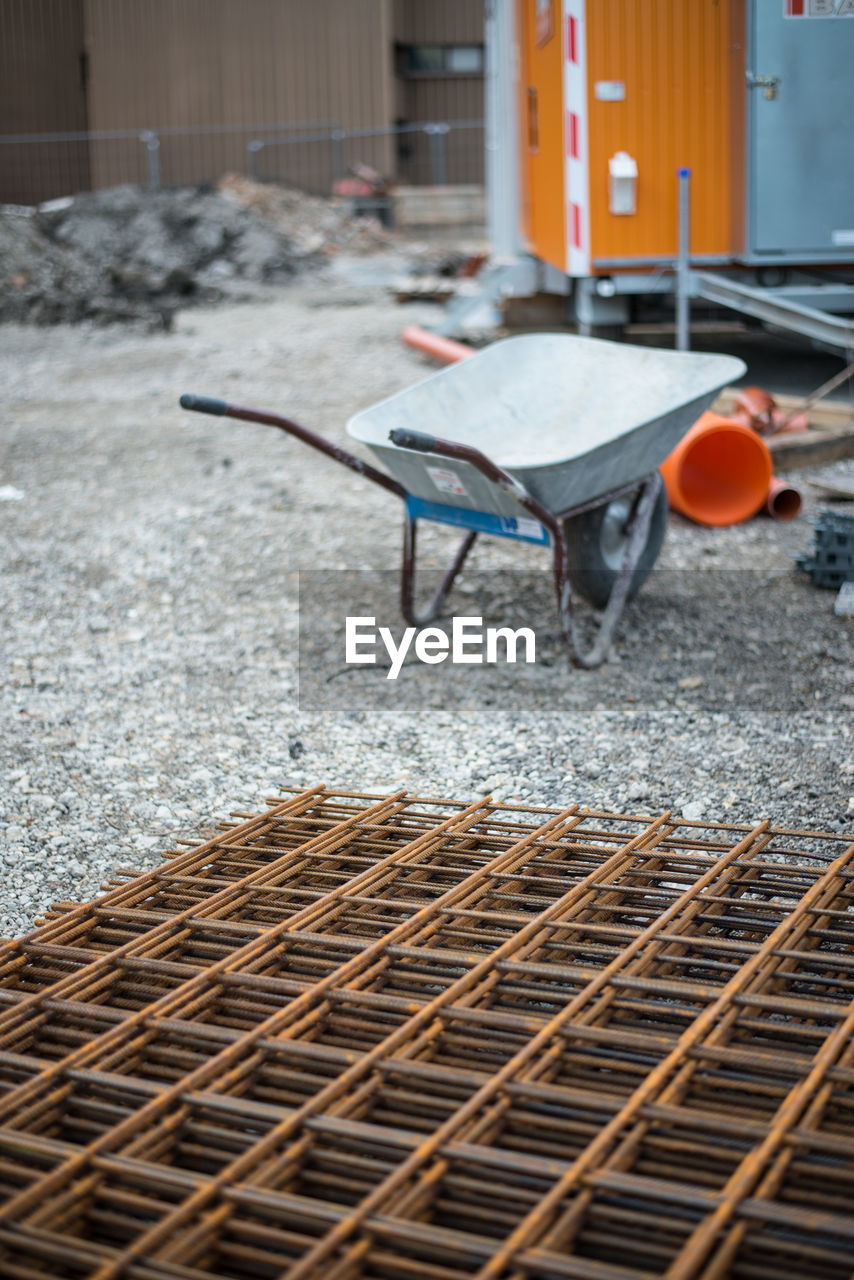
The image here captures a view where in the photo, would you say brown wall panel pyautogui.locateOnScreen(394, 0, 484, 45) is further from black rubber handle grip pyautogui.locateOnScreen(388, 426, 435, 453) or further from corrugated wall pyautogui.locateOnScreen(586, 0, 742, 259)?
black rubber handle grip pyautogui.locateOnScreen(388, 426, 435, 453)

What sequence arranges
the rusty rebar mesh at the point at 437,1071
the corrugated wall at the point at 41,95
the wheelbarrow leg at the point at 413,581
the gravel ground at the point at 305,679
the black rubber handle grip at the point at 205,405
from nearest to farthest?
the rusty rebar mesh at the point at 437,1071 < the gravel ground at the point at 305,679 < the black rubber handle grip at the point at 205,405 < the wheelbarrow leg at the point at 413,581 < the corrugated wall at the point at 41,95

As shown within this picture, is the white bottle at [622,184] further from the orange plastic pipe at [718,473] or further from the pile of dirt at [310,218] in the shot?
the pile of dirt at [310,218]

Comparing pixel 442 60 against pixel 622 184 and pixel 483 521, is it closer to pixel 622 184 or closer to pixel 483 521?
pixel 622 184

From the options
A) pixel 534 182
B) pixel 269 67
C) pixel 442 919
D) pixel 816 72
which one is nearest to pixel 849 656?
pixel 442 919

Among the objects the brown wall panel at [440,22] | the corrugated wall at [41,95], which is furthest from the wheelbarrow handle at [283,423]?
the brown wall panel at [440,22]

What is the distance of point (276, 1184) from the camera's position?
1788 mm

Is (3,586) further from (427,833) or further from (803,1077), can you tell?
(803,1077)

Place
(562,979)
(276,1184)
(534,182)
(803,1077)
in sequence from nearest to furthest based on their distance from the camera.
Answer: (276,1184) < (803,1077) < (562,979) < (534,182)

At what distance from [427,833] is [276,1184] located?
1355mm

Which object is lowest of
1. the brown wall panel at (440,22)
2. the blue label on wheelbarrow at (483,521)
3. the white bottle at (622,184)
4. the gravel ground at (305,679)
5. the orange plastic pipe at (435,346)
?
the gravel ground at (305,679)

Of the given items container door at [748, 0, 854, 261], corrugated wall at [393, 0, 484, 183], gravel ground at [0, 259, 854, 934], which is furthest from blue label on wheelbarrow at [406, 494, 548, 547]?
corrugated wall at [393, 0, 484, 183]

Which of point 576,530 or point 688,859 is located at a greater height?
point 576,530

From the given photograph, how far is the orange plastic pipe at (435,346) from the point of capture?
32.1 ft

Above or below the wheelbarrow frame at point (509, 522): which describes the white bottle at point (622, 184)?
above
